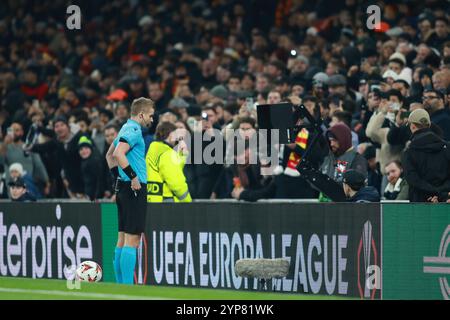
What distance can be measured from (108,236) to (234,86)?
4837 mm

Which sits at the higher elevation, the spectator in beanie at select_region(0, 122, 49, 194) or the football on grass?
the spectator in beanie at select_region(0, 122, 49, 194)

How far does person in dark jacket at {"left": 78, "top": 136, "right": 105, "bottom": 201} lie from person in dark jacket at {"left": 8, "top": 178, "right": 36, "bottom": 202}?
0.94 metres

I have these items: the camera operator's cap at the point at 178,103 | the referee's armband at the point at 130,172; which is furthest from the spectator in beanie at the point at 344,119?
the camera operator's cap at the point at 178,103

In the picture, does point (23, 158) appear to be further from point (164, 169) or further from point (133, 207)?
point (133, 207)

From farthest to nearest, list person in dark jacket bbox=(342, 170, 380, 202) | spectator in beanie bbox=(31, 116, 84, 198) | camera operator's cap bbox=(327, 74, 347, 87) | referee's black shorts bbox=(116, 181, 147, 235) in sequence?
spectator in beanie bbox=(31, 116, 84, 198) → camera operator's cap bbox=(327, 74, 347, 87) → referee's black shorts bbox=(116, 181, 147, 235) → person in dark jacket bbox=(342, 170, 380, 202)

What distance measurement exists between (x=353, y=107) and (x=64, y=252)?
407cm

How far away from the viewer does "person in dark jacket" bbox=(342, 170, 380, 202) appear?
43.4 feet

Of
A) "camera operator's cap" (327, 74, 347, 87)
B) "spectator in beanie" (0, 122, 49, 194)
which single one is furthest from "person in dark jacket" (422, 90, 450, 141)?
"spectator in beanie" (0, 122, 49, 194)

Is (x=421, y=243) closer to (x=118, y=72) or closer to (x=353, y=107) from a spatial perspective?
(x=353, y=107)

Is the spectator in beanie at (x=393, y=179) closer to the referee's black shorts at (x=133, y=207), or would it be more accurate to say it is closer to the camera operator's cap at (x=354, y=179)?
the camera operator's cap at (x=354, y=179)

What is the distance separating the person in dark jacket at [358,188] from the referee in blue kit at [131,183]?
84.7 inches

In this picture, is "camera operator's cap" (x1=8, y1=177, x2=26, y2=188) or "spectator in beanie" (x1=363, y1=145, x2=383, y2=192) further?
"camera operator's cap" (x1=8, y1=177, x2=26, y2=188)

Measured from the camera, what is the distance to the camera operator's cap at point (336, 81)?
1680 centimetres

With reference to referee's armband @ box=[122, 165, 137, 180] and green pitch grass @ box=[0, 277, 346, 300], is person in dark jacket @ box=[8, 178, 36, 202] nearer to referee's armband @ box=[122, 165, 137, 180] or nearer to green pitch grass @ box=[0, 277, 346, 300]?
referee's armband @ box=[122, 165, 137, 180]
